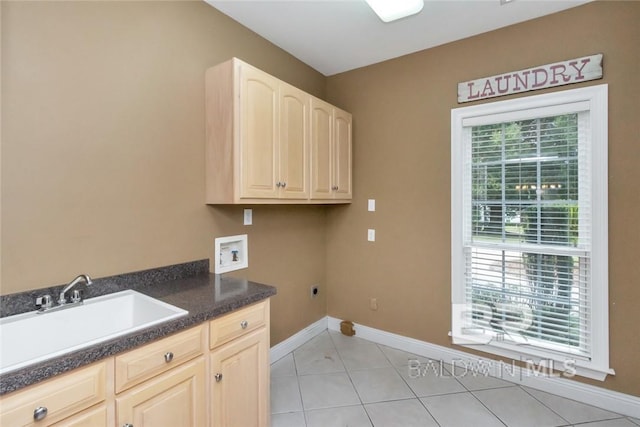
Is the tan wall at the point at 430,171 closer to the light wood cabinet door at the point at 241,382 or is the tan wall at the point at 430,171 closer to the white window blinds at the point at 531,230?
the white window blinds at the point at 531,230

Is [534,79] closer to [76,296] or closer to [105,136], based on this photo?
[105,136]

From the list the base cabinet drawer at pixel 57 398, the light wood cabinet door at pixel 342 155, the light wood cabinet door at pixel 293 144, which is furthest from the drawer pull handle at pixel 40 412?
the light wood cabinet door at pixel 342 155

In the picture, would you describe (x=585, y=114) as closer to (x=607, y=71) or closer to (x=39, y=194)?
(x=607, y=71)

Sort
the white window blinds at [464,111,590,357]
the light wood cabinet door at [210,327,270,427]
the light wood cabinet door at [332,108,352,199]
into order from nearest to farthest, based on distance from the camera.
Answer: the light wood cabinet door at [210,327,270,427] < the white window blinds at [464,111,590,357] < the light wood cabinet door at [332,108,352,199]

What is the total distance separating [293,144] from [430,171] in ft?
3.97

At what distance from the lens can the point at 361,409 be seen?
6.63 ft

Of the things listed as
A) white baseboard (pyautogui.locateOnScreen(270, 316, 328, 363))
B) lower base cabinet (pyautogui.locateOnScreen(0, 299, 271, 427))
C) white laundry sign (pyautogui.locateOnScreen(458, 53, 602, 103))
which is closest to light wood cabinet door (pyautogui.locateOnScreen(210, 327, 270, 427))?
lower base cabinet (pyautogui.locateOnScreen(0, 299, 271, 427))

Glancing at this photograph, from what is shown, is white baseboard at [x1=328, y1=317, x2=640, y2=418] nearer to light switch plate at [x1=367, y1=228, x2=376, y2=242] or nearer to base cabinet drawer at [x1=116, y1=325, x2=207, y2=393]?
light switch plate at [x1=367, y1=228, x2=376, y2=242]

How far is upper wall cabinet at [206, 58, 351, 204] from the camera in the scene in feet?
6.14

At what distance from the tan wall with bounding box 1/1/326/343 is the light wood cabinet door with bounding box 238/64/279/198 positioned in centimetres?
32

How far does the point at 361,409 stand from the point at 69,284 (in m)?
1.81

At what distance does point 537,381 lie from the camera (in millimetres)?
2236

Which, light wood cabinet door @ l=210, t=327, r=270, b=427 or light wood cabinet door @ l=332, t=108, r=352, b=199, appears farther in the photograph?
light wood cabinet door @ l=332, t=108, r=352, b=199

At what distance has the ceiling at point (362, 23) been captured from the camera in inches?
81.1
